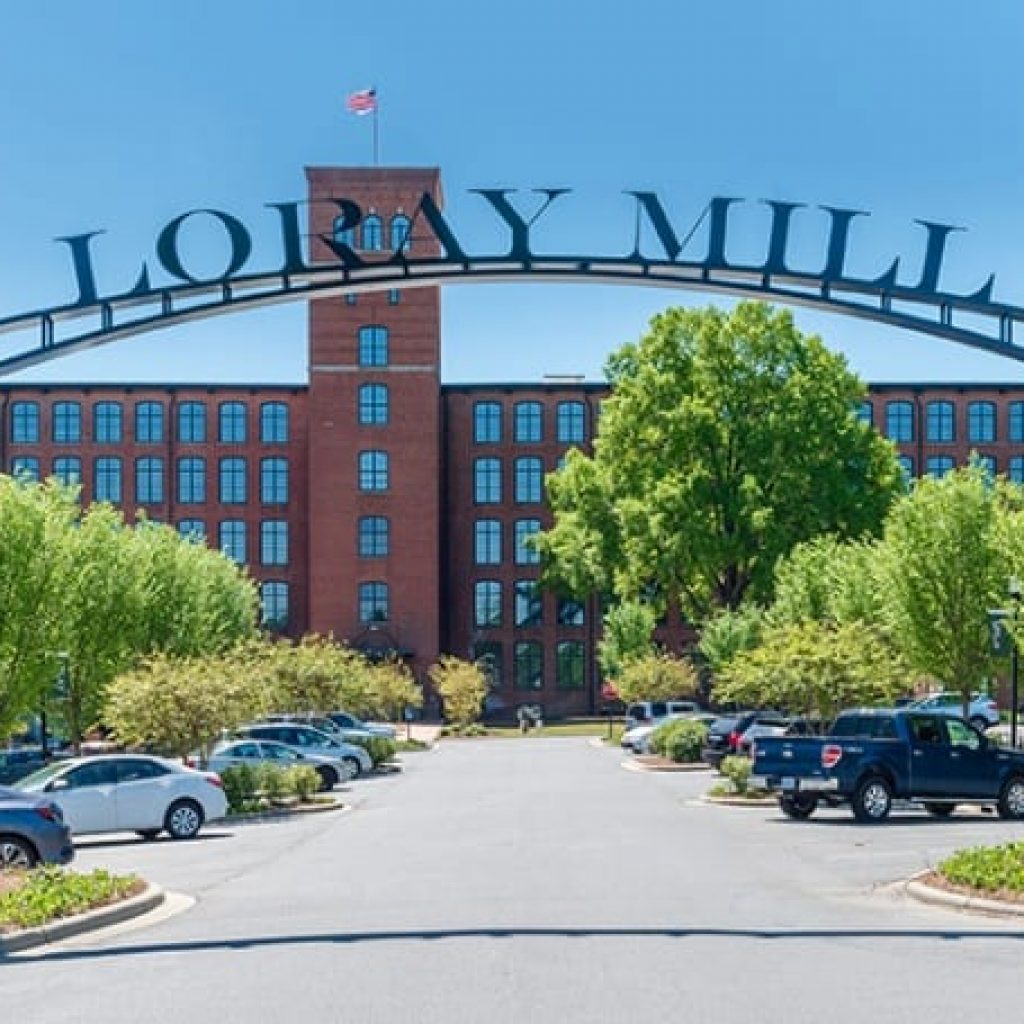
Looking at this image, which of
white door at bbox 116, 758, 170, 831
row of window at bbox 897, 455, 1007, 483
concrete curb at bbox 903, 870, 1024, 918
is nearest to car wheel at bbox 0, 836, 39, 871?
white door at bbox 116, 758, 170, 831

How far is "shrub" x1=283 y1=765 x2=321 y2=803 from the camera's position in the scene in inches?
1384

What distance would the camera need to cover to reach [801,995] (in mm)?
11477

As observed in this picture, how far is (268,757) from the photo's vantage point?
39031 mm

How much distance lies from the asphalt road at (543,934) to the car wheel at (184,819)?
0.61 meters

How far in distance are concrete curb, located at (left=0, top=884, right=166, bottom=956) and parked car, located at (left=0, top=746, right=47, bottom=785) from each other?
20.1m

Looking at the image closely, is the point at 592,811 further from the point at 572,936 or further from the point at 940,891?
the point at 572,936

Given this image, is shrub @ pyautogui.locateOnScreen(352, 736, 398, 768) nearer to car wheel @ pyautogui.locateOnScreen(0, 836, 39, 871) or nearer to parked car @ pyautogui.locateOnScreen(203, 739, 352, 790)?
parked car @ pyautogui.locateOnScreen(203, 739, 352, 790)

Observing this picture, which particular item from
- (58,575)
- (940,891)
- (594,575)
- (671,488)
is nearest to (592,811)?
(58,575)

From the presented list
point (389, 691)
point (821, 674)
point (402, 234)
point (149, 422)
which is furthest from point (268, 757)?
point (149, 422)

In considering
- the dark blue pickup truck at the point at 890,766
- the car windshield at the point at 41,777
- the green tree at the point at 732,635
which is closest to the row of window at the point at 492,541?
the green tree at the point at 732,635

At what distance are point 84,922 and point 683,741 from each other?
110ft

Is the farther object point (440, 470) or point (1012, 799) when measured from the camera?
point (440, 470)

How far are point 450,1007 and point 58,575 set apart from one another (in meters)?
24.6

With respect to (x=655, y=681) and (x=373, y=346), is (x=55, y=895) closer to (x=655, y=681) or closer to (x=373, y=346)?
(x=655, y=681)
